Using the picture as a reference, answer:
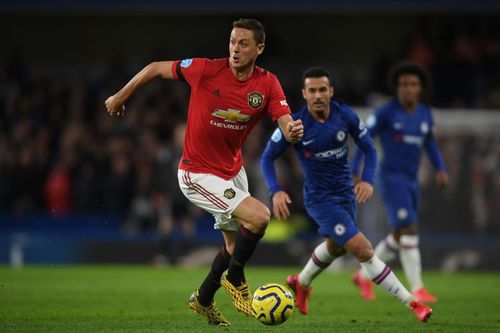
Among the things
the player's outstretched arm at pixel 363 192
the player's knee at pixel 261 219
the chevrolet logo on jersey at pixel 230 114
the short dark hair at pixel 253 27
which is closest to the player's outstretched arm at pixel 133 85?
the chevrolet logo on jersey at pixel 230 114

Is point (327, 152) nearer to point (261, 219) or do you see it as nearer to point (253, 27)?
point (261, 219)

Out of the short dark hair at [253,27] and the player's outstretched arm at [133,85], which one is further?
the short dark hair at [253,27]

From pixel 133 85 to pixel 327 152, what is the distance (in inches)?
85.6

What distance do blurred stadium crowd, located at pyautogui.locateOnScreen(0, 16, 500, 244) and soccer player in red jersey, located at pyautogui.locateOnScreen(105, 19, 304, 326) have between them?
8852 millimetres

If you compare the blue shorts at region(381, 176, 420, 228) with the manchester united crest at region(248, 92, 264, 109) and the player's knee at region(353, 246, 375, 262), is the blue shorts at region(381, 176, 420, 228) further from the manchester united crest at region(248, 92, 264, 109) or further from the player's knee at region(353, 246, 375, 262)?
the manchester united crest at region(248, 92, 264, 109)

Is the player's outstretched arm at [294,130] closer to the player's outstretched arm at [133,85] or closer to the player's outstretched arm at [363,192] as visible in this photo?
the player's outstretched arm at [133,85]

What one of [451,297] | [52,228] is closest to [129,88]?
[451,297]

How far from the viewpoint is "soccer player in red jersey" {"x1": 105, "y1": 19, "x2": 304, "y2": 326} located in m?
7.55

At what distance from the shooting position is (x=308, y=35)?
22312mm

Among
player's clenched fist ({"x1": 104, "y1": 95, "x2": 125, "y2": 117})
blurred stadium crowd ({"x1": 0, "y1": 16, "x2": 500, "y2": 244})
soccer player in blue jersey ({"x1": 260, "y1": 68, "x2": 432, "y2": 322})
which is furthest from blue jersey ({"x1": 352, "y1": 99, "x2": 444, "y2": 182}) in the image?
blurred stadium crowd ({"x1": 0, "y1": 16, "x2": 500, "y2": 244})

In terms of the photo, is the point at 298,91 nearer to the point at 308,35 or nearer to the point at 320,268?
the point at 308,35

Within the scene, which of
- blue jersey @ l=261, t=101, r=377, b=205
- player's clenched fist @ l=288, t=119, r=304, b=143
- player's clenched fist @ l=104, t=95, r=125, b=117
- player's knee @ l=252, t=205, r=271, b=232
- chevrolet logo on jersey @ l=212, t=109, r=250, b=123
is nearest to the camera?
player's clenched fist @ l=288, t=119, r=304, b=143

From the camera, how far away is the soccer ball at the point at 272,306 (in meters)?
7.40

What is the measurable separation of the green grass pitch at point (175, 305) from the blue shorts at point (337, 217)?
0.74m
